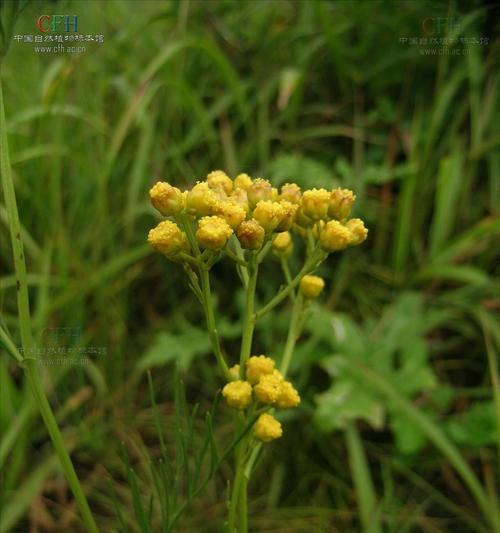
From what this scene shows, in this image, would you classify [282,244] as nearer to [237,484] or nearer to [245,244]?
[245,244]

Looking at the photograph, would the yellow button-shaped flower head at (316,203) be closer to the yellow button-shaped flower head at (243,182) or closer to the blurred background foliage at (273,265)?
the yellow button-shaped flower head at (243,182)

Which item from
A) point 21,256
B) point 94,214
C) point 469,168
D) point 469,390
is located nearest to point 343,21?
point 469,168

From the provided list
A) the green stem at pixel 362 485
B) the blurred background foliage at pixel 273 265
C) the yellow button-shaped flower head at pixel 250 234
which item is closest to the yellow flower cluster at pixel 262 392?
the yellow button-shaped flower head at pixel 250 234

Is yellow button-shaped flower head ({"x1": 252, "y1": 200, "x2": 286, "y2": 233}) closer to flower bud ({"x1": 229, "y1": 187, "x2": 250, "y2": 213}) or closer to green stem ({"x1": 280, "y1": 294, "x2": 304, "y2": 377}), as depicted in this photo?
flower bud ({"x1": 229, "y1": 187, "x2": 250, "y2": 213})

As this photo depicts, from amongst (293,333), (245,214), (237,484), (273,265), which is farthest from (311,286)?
(273,265)

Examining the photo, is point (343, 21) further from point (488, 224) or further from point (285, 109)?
point (488, 224)

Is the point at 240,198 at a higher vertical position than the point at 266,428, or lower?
higher
